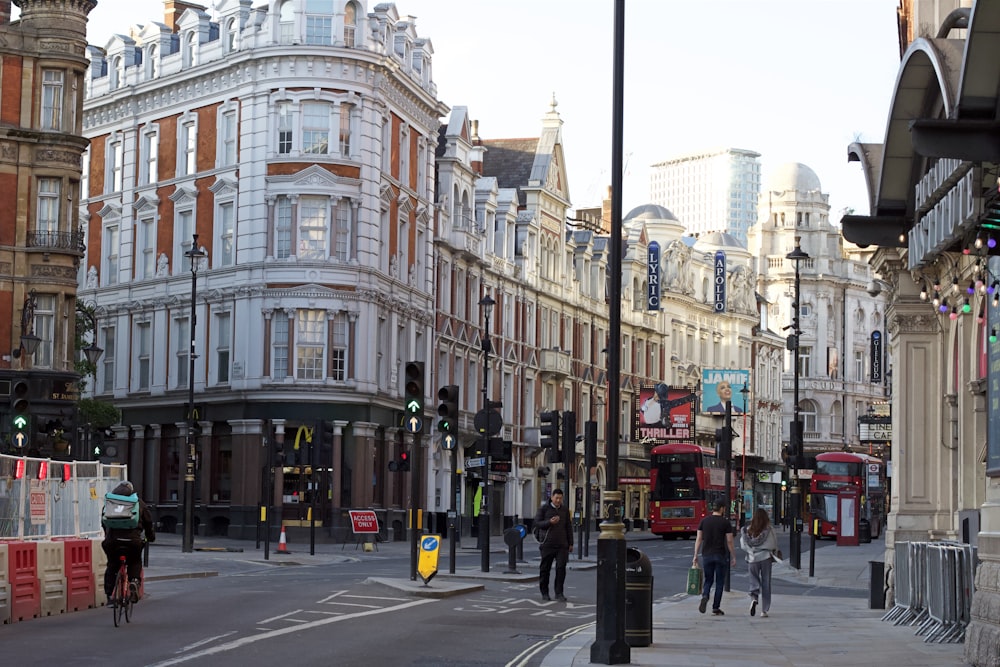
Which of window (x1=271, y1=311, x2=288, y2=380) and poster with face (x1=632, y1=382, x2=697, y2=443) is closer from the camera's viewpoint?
window (x1=271, y1=311, x2=288, y2=380)

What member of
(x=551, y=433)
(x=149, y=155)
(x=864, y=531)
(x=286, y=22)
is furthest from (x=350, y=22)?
(x=864, y=531)

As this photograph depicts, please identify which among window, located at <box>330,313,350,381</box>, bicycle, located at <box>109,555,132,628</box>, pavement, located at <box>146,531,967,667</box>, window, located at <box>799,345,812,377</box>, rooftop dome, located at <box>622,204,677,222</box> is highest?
rooftop dome, located at <box>622,204,677,222</box>

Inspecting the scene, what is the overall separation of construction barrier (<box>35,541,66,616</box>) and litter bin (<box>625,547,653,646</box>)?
26.1 ft

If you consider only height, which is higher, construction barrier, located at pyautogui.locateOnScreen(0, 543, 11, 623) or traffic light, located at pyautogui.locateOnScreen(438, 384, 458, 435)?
traffic light, located at pyautogui.locateOnScreen(438, 384, 458, 435)

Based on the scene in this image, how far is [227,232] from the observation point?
5675 cm

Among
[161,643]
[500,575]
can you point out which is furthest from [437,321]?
[161,643]

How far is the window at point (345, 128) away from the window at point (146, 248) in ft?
30.6

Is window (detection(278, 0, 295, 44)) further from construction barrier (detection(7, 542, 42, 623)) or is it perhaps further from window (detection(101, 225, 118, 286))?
construction barrier (detection(7, 542, 42, 623))

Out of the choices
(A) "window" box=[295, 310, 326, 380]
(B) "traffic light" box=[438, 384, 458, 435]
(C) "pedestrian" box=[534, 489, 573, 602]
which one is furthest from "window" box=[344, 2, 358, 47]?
(C) "pedestrian" box=[534, 489, 573, 602]

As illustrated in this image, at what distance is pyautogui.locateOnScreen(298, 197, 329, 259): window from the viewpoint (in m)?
54.5

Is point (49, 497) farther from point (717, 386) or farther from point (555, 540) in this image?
point (717, 386)

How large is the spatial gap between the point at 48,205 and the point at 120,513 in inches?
1200

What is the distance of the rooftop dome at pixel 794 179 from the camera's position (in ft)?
429

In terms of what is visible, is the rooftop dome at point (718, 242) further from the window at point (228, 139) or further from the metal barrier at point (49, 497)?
the metal barrier at point (49, 497)
